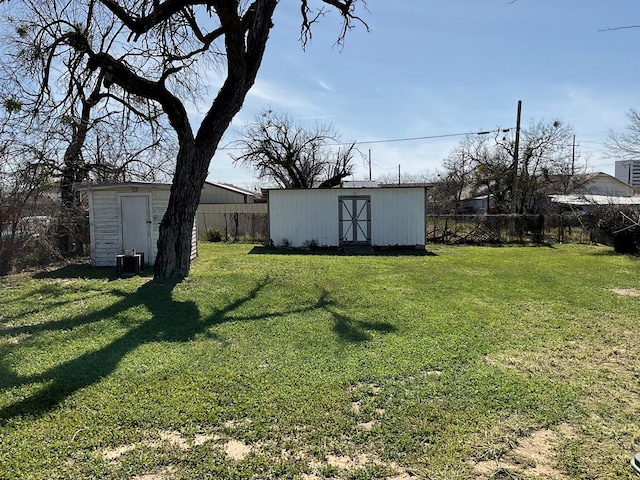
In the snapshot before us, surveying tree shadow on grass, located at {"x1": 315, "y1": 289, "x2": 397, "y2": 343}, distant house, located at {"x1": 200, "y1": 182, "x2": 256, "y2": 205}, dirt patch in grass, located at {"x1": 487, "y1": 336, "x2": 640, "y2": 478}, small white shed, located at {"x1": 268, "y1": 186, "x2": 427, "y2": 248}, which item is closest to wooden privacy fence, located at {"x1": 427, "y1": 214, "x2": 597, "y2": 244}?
small white shed, located at {"x1": 268, "y1": 186, "x2": 427, "y2": 248}

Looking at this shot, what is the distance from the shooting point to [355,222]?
14641 mm

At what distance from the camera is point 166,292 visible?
7.14 meters

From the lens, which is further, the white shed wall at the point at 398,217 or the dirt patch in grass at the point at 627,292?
the white shed wall at the point at 398,217

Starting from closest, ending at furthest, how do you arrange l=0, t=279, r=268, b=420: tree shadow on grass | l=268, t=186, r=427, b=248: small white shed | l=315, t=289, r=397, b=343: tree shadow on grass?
l=0, t=279, r=268, b=420: tree shadow on grass → l=315, t=289, r=397, b=343: tree shadow on grass → l=268, t=186, r=427, b=248: small white shed

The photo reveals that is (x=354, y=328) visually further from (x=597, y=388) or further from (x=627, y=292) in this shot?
(x=627, y=292)

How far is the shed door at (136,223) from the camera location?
10.1 meters

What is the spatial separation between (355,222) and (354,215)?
0.82 ft

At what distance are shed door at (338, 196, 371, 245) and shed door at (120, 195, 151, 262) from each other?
6.67 meters

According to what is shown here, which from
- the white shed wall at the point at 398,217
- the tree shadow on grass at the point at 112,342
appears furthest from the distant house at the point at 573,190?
the tree shadow on grass at the point at 112,342

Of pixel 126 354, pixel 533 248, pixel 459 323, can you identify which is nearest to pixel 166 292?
pixel 126 354

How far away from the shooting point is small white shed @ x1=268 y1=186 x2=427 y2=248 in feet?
47.5

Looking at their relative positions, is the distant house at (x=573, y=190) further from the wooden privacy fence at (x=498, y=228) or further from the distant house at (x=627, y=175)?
the wooden privacy fence at (x=498, y=228)

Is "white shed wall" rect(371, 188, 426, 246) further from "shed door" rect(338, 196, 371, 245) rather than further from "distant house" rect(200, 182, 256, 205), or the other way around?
"distant house" rect(200, 182, 256, 205)

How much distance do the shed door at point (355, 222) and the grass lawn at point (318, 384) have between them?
7473 mm
